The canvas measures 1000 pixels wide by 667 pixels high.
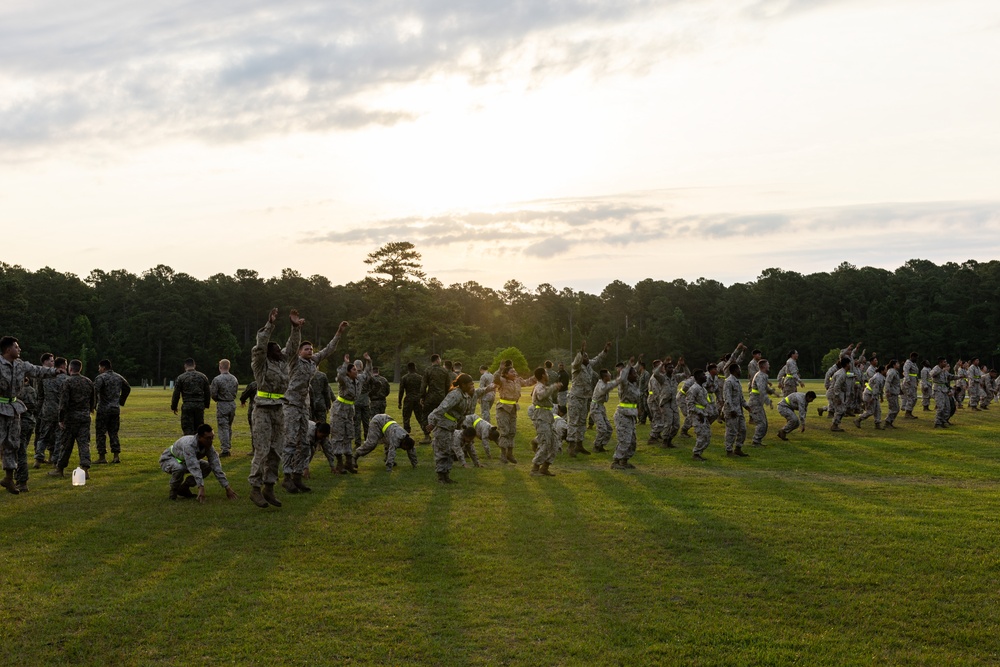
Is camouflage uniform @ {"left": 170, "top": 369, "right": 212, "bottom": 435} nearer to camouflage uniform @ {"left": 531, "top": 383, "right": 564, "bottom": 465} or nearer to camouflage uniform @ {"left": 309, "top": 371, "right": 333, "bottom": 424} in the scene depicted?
camouflage uniform @ {"left": 309, "top": 371, "right": 333, "bottom": 424}

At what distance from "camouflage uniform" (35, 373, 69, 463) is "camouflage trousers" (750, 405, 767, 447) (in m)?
17.0

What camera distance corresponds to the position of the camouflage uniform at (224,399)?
61.9 ft

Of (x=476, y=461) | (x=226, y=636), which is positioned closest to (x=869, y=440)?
(x=476, y=461)

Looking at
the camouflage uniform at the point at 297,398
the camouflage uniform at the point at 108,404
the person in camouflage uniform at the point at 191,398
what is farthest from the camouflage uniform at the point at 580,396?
the camouflage uniform at the point at 108,404

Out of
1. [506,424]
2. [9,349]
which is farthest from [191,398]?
[506,424]

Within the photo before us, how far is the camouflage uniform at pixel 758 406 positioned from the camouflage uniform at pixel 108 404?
1581 cm

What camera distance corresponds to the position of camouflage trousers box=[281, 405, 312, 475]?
1345 cm

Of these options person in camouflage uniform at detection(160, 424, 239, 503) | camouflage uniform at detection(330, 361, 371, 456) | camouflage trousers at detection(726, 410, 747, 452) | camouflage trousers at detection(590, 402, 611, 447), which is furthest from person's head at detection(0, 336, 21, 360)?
camouflage trousers at detection(726, 410, 747, 452)

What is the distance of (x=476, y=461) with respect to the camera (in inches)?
712

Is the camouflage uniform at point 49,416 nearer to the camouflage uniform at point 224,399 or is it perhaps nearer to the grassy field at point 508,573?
the grassy field at point 508,573

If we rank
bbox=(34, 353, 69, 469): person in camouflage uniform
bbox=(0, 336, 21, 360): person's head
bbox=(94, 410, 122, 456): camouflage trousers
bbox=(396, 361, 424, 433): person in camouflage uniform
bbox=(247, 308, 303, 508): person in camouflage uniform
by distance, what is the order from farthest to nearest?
bbox=(396, 361, 424, 433): person in camouflage uniform < bbox=(94, 410, 122, 456): camouflage trousers < bbox=(34, 353, 69, 469): person in camouflage uniform < bbox=(0, 336, 21, 360): person's head < bbox=(247, 308, 303, 508): person in camouflage uniform

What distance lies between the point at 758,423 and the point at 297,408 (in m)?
14.0

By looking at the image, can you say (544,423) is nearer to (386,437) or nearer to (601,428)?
(386,437)

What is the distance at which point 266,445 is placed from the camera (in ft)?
42.0
